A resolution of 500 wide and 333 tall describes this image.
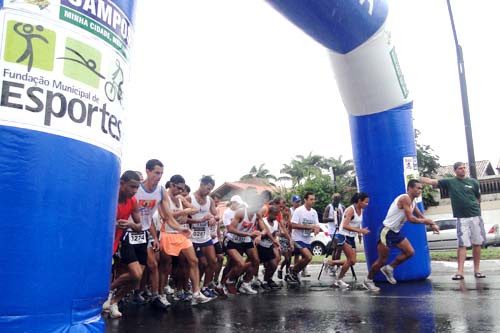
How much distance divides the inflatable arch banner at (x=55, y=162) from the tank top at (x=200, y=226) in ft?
14.5

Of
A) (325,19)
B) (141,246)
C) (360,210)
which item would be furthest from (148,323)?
(325,19)

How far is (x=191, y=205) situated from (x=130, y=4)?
15.0 feet

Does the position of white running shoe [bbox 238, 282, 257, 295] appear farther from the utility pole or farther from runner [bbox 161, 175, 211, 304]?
the utility pole

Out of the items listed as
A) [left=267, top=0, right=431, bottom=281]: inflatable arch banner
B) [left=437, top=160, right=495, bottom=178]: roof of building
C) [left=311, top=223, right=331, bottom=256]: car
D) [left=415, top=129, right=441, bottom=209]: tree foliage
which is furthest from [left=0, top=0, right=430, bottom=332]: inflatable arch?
[left=437, top=160, right=495, bottom=178]: roof of building

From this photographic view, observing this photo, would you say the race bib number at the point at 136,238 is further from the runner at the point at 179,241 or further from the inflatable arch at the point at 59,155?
the inflatable arch at the point at 59,155

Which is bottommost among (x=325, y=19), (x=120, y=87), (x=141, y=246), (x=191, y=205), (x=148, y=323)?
(x=148, y=323)

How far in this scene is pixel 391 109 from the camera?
8062mm

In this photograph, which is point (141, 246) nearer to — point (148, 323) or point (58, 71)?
point (148, 323)

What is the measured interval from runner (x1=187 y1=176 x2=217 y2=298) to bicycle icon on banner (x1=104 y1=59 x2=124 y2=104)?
13.6 ft

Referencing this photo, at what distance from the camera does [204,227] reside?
760 centimetres

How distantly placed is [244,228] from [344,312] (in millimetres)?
2713

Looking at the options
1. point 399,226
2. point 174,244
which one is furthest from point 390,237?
point 174,244

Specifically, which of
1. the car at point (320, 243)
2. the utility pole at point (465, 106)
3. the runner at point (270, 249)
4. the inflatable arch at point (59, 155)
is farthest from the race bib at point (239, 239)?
the car at point (320, 243)

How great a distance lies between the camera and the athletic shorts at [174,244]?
21.9ft
